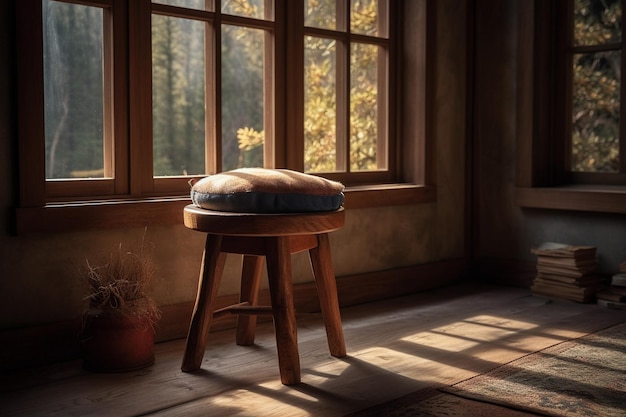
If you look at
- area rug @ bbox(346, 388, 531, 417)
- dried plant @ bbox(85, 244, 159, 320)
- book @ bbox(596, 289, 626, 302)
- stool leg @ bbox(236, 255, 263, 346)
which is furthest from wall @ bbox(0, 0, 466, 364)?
area rug @ bbox(346, 388, 531, 417)

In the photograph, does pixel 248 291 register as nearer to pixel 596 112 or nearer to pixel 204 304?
pixel 204 304

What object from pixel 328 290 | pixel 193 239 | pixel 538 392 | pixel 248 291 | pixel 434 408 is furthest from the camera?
pixel 193 239

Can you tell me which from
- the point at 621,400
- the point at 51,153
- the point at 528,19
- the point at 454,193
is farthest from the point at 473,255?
the point at 51,153

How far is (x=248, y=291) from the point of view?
11.2ft

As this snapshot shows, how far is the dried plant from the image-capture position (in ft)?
Answer: 9.98

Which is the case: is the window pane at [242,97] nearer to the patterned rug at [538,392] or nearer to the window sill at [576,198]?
the patterned rug at [538,392]

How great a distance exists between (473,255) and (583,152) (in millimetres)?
924

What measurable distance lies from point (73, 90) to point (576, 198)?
278 cm

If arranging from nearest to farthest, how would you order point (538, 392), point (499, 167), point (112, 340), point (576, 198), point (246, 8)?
1. point (538, 392)
2. point (112, 340)
3. point (246, 8)
4. point (576, 198)
5. point (499, 167)

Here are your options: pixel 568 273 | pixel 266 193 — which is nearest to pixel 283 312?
pixel 266 193

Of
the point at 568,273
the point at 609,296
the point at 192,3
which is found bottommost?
the point at 609,296

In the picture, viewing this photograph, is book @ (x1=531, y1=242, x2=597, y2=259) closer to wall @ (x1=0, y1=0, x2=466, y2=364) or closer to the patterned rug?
wall @ (x1=0, y1=0, x2=466, y2=364)

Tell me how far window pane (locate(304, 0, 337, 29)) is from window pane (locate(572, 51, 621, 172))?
1.51 meters

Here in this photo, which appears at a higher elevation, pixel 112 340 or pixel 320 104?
pixel 320 104
